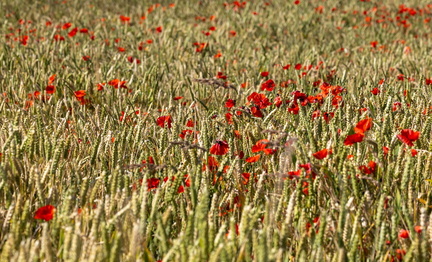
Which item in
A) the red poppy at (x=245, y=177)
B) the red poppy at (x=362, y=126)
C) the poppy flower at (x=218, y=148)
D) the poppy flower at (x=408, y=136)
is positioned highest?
the red poppy at (x=362, y=126)

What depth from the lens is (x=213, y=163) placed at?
5.64ft

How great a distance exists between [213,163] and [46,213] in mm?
539

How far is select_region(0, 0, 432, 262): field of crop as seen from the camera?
124 cm

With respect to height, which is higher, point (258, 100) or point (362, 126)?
point (258, 100)

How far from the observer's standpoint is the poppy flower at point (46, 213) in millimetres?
1341

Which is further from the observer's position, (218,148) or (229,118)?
(229,118)

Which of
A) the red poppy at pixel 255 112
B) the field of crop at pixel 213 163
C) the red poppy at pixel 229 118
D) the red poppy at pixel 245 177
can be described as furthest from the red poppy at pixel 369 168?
the red poppy at pixel 229 118

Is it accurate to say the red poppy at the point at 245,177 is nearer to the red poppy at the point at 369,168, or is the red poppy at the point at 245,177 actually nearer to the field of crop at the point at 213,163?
the field of crop at the point at 213,163

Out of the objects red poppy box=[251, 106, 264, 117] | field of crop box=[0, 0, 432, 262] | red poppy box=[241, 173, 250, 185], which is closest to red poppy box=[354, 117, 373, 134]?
field of crop box=[0, 0, 432, 262]

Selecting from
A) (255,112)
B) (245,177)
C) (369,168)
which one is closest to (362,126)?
(369,168)

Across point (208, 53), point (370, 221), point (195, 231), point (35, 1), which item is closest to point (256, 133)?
point (370, 221)

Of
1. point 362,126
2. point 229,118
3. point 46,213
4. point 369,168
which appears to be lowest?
point 46,213

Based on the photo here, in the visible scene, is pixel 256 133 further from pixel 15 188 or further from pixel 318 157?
pixel 15 188

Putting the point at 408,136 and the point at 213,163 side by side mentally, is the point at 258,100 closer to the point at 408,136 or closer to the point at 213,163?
the point at 213,163
